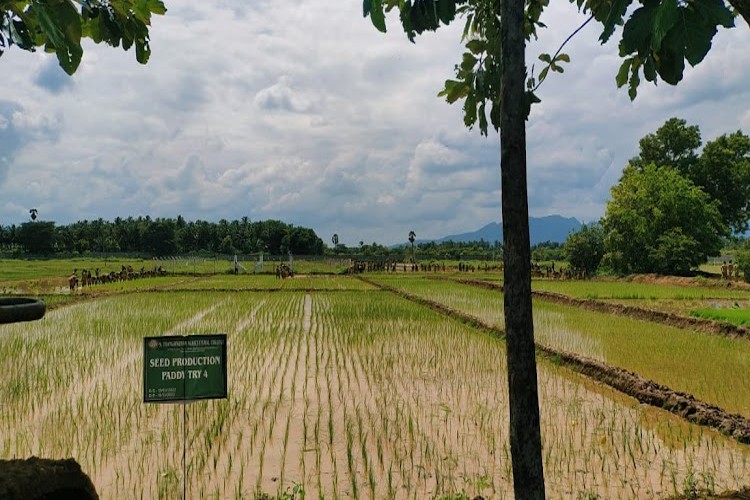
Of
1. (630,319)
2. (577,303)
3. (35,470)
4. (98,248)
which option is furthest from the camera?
(98,248)

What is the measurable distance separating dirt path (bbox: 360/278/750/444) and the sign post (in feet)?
16.7

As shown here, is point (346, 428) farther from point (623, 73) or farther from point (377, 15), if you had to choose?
point (377, 15)

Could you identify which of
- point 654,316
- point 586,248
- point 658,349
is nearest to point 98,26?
point 658,349

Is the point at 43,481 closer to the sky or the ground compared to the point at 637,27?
closer to the ground

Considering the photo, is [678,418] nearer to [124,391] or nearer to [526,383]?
[526,383]

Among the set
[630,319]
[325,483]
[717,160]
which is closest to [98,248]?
[717,160]

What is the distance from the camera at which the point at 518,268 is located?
2383 mm

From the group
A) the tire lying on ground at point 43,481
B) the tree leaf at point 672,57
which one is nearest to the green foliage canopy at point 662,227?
the tree leaf at point 672,57

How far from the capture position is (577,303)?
20250 mm

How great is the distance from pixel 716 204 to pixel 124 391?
39.6m

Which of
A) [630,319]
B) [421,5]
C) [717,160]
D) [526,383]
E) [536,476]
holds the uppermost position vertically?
[717,160]

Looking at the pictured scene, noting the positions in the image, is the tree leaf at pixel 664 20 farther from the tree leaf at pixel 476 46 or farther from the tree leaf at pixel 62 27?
the tree leaf at pixel 62 27

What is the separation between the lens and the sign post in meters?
3.68

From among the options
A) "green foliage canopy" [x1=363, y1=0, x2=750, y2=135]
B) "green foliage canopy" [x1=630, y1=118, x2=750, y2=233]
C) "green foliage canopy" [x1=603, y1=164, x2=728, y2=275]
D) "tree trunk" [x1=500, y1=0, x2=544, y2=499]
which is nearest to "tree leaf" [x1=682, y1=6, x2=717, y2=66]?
"green foliage canopy" [x1=363, y1=0, x2=750, y2=135]
